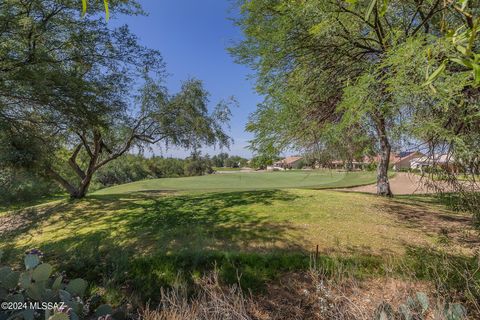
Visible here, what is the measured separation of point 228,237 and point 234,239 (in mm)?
179

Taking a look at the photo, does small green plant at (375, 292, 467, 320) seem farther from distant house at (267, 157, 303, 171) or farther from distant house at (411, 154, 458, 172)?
distant house at (267, 157, 303, 171)

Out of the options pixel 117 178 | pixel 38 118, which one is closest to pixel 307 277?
pixel 38 118

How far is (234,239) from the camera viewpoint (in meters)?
4.98

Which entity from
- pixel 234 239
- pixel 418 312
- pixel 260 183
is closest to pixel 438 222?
pixel 234 239

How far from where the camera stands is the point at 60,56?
18.0 ft

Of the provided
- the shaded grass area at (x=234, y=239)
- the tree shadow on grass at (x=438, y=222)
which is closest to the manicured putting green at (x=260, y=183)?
the shaded grass area at (x=234, y=239)

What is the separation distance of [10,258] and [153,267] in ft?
10.1

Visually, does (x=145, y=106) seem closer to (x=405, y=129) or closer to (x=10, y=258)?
(x=10, y=258)

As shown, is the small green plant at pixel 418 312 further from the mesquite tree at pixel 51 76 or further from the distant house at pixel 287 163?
the mesquite tree at pixel 51 76

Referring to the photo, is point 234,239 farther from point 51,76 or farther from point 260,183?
point 260,183

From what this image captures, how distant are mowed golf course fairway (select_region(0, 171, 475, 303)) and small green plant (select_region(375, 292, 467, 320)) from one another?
1.19 m

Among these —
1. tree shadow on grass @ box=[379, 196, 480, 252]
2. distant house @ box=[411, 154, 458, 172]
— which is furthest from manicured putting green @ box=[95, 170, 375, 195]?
distant house @ box=[411, 154, 458, 172]

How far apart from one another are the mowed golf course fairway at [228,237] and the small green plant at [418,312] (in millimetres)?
1186

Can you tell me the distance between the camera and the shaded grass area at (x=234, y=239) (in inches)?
149
